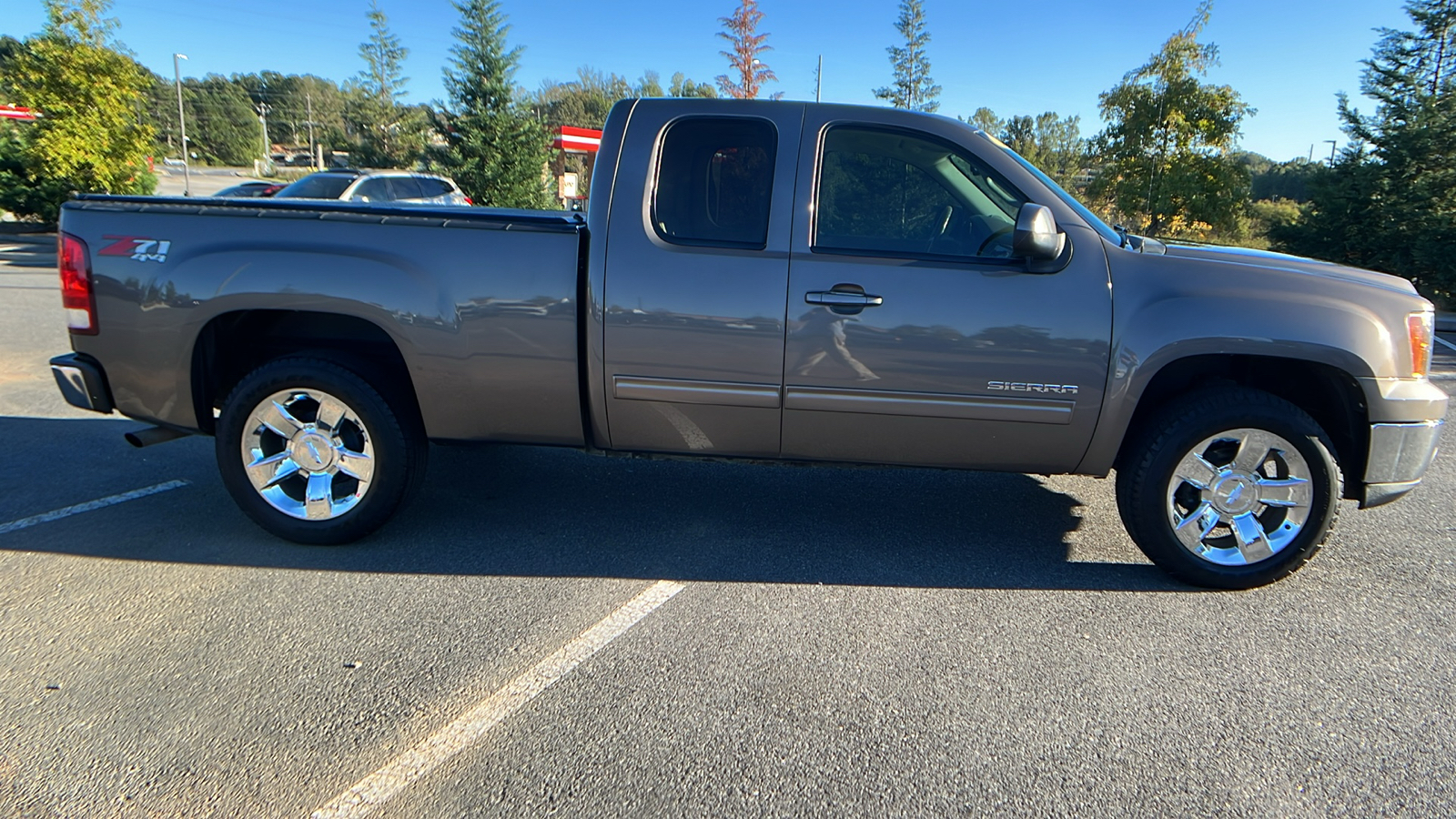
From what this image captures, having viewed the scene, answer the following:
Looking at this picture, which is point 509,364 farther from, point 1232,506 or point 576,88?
point 576,88

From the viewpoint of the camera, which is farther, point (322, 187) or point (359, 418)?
point (322, 187)

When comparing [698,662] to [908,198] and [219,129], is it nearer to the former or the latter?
[908,198]

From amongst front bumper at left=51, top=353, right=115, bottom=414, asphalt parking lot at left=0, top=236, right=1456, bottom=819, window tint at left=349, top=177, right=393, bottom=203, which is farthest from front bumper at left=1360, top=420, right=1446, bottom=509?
window tint at left=349, top=177, right=393, bottom=203

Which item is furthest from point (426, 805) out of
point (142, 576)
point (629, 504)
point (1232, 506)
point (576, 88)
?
point (576, 88)

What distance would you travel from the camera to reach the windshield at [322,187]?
16500 mm

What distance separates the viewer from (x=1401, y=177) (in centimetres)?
1441

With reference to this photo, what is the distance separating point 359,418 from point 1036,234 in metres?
2.94

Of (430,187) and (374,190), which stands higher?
(430,187)

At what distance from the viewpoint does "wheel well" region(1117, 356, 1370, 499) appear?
12.5 feet

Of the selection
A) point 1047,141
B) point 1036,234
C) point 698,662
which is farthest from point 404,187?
point 1047,141

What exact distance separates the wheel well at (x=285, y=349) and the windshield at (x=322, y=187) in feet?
43.6

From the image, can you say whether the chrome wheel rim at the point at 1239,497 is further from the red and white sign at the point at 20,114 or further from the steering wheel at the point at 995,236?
the red and white sign at the point at 20,114

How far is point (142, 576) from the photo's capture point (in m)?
3.76

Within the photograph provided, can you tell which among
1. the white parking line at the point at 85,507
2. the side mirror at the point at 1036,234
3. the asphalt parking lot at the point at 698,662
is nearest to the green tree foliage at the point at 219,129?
the white parking line at the point at 85,507
